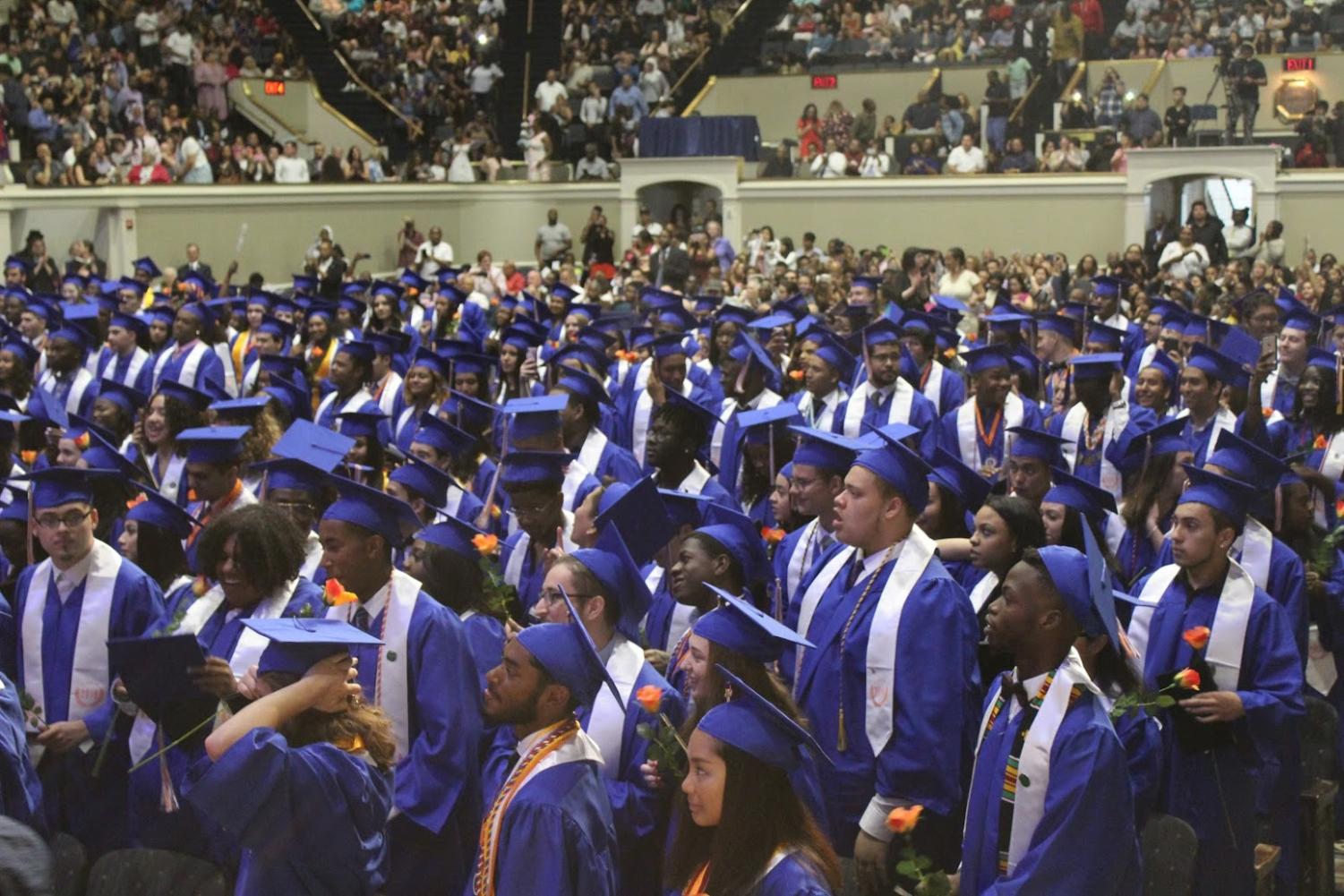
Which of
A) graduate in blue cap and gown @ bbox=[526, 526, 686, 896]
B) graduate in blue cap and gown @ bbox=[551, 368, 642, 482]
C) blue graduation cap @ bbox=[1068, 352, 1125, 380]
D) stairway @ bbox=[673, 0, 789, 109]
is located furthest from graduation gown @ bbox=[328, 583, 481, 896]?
stairway @ bbox=[673, 0, 789, 109]

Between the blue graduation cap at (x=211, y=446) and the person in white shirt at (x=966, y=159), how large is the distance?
67.9 ft

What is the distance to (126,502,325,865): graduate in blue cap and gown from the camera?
5.54 meters

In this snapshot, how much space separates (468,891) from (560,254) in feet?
76.4

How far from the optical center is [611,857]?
4.24 meters

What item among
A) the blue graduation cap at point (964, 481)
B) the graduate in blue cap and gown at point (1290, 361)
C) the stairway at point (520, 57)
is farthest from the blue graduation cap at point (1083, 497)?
the stairway at point (520, 57)

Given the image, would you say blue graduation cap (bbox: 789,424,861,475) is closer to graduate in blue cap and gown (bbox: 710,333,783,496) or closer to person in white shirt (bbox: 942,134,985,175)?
graduate in blue cap and gown (bbox: 710,333,783,496)

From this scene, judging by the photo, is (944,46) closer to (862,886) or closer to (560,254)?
(560,254)

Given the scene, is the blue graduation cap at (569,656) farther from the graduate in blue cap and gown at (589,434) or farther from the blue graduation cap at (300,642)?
the graduate in blue cap and gown at (589,434)

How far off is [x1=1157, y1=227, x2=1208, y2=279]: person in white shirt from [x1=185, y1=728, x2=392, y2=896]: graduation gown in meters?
17.5

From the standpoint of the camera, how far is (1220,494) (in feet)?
19.6

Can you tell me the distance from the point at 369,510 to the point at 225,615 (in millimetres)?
589

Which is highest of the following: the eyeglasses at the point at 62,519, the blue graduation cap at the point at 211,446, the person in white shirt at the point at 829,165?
the person in white shirt at the point at 829,165

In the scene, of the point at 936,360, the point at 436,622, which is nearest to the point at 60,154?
the point at 936,360

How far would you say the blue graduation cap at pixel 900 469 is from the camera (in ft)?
18.8
